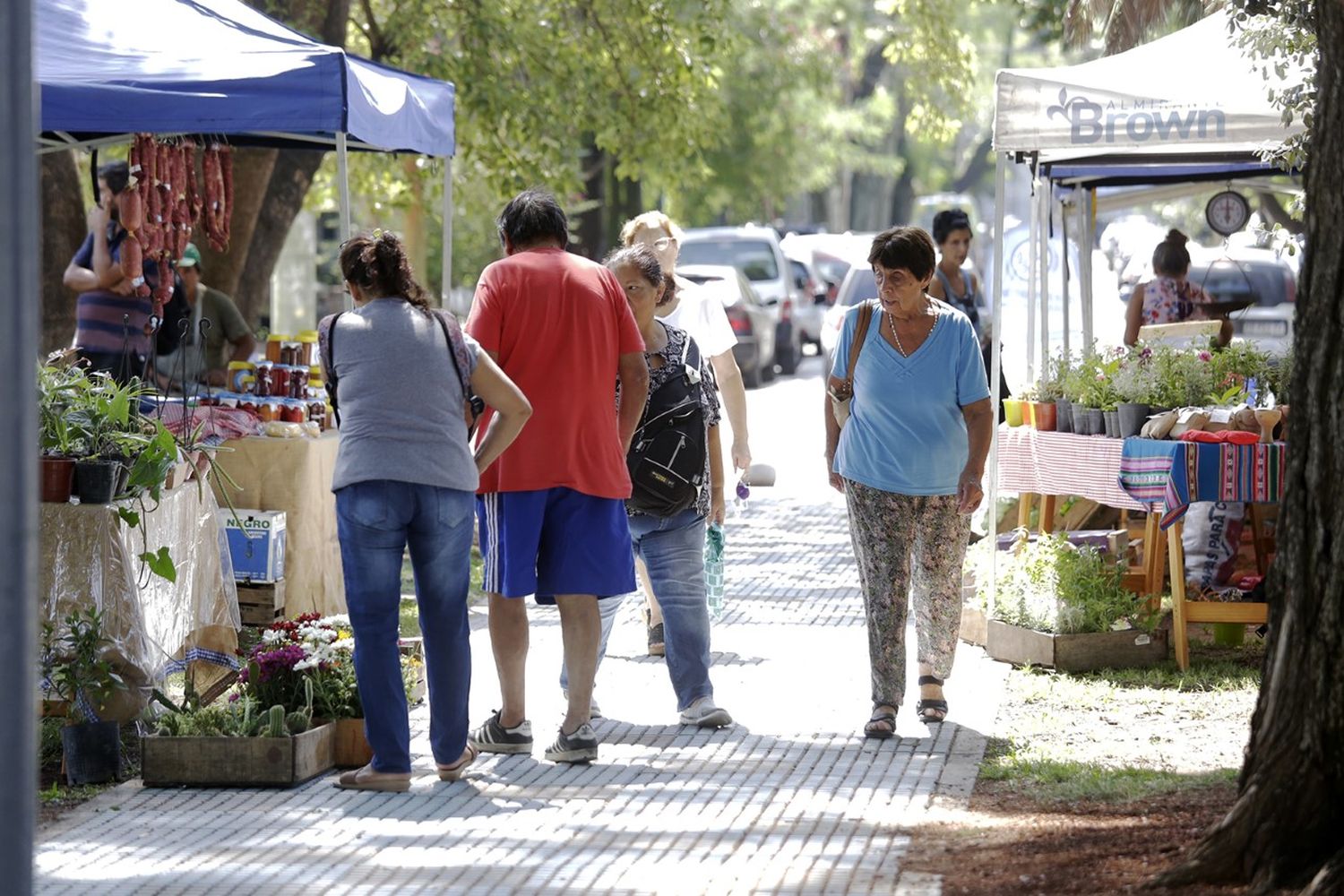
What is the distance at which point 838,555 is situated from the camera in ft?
42.2

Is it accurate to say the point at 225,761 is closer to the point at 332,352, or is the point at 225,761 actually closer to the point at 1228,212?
the point at 332,352

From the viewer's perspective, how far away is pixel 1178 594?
8.56 meters

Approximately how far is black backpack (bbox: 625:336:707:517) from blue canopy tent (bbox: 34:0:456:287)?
1.85 metres

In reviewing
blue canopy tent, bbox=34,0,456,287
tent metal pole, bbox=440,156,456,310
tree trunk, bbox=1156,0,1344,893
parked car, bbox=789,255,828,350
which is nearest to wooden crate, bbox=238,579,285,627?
blue canopy tent, bbox=34,0,456,287

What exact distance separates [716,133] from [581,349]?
12.7m

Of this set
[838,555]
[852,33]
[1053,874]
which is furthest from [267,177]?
[852,33]

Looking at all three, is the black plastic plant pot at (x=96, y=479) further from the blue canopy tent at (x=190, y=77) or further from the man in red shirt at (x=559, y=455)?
the blue canopy tent at (x=190, y=77)

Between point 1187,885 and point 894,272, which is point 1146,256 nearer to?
point 894,272

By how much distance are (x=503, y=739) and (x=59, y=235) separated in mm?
7458

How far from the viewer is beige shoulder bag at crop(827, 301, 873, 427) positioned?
755 centimetres

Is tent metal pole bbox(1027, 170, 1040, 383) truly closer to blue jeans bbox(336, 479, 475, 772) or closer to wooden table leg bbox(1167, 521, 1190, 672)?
wooden table leg bbox(1167, 521, 1190, 672)

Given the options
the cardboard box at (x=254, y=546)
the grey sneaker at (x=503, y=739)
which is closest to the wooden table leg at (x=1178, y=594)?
the grey sneaker at (x=503, y=739)

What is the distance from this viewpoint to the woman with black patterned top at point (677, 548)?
757 centimetres

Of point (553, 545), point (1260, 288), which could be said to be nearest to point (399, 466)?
point (553, 545)
